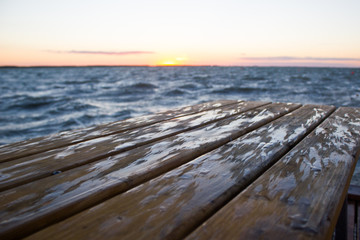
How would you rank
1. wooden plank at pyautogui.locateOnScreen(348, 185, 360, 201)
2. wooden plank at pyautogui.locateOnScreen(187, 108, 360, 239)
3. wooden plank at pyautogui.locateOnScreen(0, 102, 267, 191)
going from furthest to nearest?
wooden plank at pyautogui.locateOnScreen(348, 185, 360, 201), wooden plank at pyautogui.locateOnScreen(0, 102, 267, 191), wooden plank at pyautogui.locateOnScreen(187, 108, 360, 239)

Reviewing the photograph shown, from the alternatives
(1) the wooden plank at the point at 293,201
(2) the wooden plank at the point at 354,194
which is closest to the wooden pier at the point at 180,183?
(1) the wooden plank at the point at 293,201

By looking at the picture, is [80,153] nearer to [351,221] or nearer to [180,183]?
[180,183]

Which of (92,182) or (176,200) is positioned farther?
(92,182)

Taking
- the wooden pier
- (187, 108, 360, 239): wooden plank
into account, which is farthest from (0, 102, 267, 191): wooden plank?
(187, 108, 360, 239): wooden plank

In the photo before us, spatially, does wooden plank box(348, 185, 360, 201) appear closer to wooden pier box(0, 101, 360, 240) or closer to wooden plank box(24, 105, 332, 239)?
wooden pier box(0, 101, 360, 240)

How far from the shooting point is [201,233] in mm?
500

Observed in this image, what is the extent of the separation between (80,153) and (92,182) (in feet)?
1.04

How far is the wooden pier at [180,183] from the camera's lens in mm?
525

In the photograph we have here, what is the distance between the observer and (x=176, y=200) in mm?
624

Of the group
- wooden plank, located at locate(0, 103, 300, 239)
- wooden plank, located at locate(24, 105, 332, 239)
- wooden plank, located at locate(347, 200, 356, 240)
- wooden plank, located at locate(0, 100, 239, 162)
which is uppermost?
wooden plank, located at locate(24, 105, 332, 239)

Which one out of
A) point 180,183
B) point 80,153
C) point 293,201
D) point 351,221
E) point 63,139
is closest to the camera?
point 293,201

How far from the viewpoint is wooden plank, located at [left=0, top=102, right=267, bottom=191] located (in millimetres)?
823

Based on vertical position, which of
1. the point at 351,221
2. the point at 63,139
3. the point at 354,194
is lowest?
the point at 351,221

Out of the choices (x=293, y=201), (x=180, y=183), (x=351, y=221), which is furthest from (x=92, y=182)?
(x=351, y=221)
